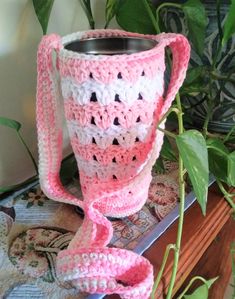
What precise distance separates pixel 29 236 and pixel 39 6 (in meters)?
0.30

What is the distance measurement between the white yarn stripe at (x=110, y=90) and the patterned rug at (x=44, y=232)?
0.18 m

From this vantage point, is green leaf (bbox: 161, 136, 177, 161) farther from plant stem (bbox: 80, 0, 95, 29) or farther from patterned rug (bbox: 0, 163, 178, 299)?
plant stem (bbox: 80, 0, 95, 29)

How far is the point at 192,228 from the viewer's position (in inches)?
19.3

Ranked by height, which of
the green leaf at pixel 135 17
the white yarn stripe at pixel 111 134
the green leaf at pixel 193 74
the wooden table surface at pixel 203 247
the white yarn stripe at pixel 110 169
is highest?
the green leaf at pixel 135 17

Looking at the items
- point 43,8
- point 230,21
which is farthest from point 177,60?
point 43,8

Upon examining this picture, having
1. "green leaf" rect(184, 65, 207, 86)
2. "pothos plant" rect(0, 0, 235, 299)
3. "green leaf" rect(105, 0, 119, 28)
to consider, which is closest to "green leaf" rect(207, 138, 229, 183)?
"pothos plant" rect(0, 0, 235, 299)

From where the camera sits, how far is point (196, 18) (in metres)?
0.48

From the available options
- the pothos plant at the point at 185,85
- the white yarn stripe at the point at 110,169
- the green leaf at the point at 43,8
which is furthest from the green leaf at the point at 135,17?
the white yarn stripe at the point at 110,169

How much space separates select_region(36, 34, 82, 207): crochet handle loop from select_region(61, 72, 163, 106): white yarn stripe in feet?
0.12

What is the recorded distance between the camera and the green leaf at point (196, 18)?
0.47 meters

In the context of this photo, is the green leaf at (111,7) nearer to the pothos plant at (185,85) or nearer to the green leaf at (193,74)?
the pothos plant at (185,85)

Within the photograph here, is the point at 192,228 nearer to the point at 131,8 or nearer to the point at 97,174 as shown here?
the point at 97,174

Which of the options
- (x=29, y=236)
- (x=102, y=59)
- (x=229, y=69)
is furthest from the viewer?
(x=229, y=69)

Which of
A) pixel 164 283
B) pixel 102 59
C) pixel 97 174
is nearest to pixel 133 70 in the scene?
pixel 102 59
